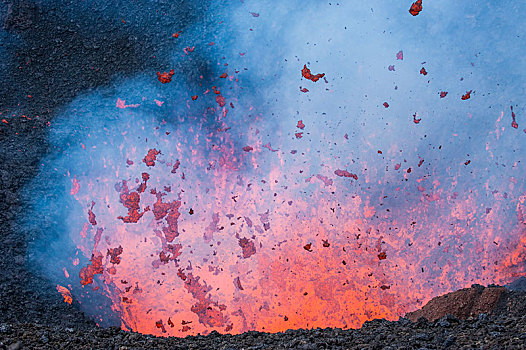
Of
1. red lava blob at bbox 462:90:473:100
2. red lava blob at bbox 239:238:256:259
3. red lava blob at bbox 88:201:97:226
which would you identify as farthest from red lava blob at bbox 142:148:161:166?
red lava blob at bbox 462:90:473:100

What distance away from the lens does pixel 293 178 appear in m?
7.43

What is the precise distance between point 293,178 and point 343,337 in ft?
10.2

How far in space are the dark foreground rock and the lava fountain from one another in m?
1.58

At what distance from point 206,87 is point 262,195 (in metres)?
2.07

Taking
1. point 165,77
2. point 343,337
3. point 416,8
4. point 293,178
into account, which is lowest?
point 343,337

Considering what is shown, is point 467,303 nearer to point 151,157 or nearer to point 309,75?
point 309,75

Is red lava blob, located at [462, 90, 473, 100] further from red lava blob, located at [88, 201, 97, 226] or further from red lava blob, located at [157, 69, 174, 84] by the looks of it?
red lava blob, located at [88, 201, 97, 226]

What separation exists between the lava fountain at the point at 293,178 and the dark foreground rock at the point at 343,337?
158cm

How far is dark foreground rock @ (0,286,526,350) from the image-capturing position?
4223mm

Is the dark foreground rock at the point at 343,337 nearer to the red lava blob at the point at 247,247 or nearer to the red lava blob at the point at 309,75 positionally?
the red lava blob at the point at 247,247

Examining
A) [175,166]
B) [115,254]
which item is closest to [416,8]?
[175,166]

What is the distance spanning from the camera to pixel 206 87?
8.00m

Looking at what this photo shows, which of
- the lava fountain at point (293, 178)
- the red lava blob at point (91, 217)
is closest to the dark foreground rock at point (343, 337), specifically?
the lava fountain at point (293, 178)

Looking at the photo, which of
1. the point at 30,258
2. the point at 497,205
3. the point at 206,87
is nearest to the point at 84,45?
the point at 206,87
